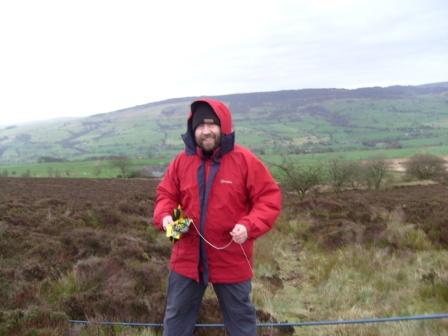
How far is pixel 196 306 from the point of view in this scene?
11.2 feet

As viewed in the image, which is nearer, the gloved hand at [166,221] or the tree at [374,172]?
the gloved hand at [166,221]

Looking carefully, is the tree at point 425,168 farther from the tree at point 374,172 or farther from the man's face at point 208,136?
the man's face at point 208,136

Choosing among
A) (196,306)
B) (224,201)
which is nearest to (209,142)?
(224,201)

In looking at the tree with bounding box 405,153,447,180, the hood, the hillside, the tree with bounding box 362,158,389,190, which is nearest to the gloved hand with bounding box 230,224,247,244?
the hood

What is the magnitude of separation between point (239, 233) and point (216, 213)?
30cm

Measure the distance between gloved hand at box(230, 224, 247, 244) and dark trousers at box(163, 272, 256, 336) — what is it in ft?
1.49

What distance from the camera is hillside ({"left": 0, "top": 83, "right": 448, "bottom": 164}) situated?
112188 mm

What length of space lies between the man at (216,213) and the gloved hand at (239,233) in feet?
0.37

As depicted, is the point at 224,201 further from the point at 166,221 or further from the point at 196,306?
the point at 196,306

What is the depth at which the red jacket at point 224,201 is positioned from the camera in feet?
10.4

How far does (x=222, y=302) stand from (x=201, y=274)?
295 mm

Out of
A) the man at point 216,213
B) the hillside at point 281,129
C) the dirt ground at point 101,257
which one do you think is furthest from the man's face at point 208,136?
the hillside at point 281,129

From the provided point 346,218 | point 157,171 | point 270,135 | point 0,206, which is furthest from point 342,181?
point 270,135

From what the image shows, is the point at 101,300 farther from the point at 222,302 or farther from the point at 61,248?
the point at 61,248
